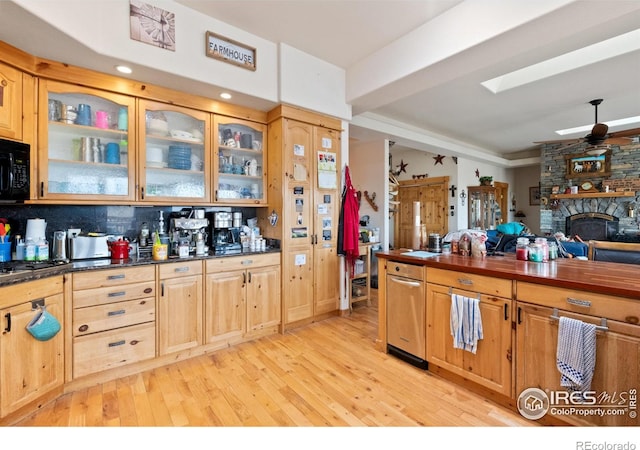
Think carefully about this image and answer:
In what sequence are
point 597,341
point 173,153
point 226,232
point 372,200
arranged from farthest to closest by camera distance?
point 372,200, point 226,232, point 173,153, point 597,341

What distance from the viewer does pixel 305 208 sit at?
3381mm

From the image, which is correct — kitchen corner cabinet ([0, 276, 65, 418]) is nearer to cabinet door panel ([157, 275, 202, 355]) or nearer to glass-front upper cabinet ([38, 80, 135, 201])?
cabinet door panel ([157, 275, 202, 355])

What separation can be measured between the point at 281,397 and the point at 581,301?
1920 millimetres

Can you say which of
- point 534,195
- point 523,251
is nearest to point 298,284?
point 523,251

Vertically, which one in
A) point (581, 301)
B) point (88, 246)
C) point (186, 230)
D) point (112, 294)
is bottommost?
point (112, 294)

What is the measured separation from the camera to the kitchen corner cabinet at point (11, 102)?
1994 mm

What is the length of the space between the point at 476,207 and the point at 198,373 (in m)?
6.95

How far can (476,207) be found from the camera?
7.12 meters

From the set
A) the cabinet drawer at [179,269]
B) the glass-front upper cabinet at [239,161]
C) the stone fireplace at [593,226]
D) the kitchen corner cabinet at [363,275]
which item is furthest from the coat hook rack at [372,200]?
the stone fireplace at [593,226]

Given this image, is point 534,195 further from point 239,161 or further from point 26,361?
point 26,361

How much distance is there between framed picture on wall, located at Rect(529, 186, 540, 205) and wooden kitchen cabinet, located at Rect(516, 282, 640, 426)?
335 inches
